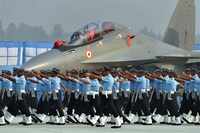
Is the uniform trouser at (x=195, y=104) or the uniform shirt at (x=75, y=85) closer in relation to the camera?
the uniform shirt at (x=75, y=85)

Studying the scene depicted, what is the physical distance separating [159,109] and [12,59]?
778 inches

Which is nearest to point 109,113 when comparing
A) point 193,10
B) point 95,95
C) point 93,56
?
point 95,95

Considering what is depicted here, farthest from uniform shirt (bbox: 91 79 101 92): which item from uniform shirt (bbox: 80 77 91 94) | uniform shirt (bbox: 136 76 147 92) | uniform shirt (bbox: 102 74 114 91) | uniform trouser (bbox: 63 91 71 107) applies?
uniform shirt (bbox: 136 76 147 92)

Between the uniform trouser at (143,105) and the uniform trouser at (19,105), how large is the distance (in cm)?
377

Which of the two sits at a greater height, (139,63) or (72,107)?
(139,63)

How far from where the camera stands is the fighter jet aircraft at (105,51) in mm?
29109

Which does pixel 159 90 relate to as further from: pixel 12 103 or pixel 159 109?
pixel 12 103

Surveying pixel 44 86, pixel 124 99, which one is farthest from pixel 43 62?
pixel 124 99

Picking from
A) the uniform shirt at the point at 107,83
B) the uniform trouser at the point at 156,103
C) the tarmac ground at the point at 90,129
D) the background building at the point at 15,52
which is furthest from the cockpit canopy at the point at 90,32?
the background building at the point at 15,52

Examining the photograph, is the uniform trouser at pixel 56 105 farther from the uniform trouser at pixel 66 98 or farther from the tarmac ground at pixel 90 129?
the tarmac ground at pixel 90 129

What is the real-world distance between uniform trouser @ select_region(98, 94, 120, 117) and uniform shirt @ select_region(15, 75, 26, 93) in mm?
2547

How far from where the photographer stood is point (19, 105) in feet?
69.9

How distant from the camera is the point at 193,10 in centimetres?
3912

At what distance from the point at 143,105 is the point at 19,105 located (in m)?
4.21
